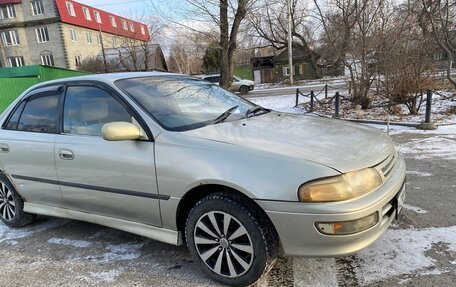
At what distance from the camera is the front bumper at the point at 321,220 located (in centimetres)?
249

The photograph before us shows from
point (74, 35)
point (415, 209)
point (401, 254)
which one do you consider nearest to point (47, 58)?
point (74, 35)

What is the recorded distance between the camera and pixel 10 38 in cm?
4700

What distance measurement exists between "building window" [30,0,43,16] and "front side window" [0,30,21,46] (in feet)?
11.7

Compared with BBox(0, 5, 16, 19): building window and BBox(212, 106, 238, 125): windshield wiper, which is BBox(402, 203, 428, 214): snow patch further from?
BBox(0, 5, 16, 19): building window

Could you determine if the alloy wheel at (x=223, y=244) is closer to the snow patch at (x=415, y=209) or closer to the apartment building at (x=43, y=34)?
the snow patch at (x=415, y=209)

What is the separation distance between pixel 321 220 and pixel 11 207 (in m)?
3.66

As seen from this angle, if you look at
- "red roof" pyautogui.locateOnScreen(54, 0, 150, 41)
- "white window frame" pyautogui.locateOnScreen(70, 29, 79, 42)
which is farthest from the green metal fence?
"white window frame" pyautogui.locateOnScreen(70, 29, 79, 42)

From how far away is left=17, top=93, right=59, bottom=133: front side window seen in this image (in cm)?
386

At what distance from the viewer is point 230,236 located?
285 cm

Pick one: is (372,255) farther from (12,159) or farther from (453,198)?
(12,159)

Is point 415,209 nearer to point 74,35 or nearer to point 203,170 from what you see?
point 203,170

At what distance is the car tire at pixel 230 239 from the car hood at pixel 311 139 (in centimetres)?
47

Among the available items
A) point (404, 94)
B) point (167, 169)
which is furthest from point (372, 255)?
point (404, 94)

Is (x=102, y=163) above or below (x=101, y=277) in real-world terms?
above
